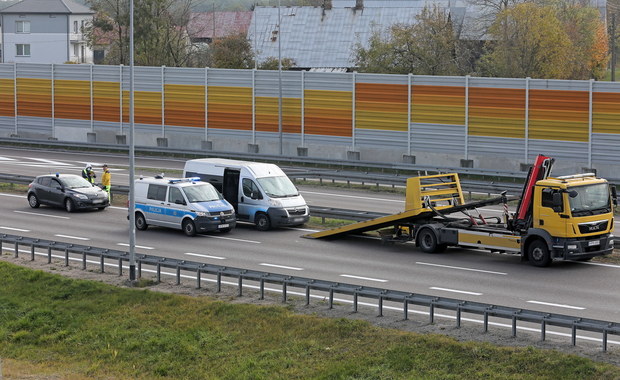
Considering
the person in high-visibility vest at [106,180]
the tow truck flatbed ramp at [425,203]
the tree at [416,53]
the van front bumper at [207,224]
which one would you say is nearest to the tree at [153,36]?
the tree at [416,53]

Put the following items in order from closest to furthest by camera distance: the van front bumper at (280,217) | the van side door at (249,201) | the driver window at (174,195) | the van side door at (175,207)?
the van side door at (175,207) < the driver window at (174,195) < the van front bumper at (280,217) < the van side door at (249,201)

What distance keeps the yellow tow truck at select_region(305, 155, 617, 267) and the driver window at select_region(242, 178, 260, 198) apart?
15.0 ft

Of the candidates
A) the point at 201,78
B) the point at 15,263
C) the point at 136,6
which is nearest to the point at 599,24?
the point at 136,6

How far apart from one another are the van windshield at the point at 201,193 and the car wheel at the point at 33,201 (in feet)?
24.7

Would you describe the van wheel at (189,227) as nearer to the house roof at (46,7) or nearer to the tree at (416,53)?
the tree at (416,53)

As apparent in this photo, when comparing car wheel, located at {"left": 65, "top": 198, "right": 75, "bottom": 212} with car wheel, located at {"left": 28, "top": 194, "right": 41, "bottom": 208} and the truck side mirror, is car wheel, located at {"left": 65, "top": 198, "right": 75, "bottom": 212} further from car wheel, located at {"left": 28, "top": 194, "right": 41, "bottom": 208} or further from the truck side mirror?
the truck side mirror

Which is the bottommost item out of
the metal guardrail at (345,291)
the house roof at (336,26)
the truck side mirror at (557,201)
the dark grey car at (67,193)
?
the metal guardrail at (345,291)

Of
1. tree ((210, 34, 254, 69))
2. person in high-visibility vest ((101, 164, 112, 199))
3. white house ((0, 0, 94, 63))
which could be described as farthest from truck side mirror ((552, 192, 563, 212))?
white house ((0, 0, 94, 63))

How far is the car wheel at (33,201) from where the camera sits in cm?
3500

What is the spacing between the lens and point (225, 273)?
21.8 meters

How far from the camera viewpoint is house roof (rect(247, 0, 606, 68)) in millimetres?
77125

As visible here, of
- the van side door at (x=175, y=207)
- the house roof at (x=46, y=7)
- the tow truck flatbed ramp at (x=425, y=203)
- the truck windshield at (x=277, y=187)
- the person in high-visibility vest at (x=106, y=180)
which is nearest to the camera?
the tow truck flatbed ramp at (x=425, y=203)

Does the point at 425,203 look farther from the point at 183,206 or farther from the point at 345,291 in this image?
the point at 345,291

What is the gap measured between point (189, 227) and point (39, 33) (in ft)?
274
